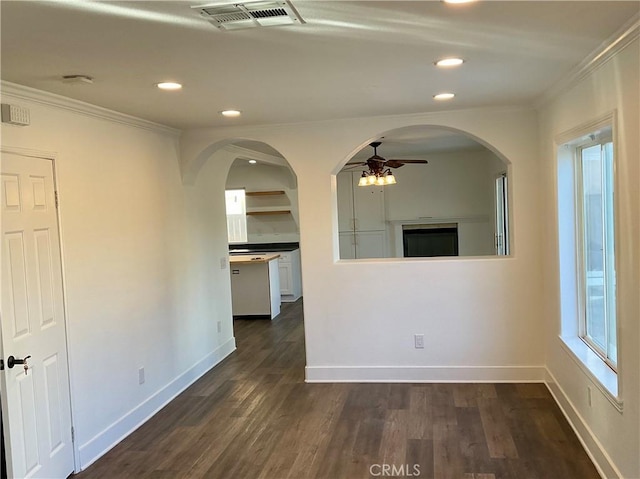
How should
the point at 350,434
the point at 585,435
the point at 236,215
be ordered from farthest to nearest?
the point at 236,215, the point at 350,434, the point at 585,435

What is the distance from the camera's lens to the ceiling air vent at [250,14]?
1907 millimetres

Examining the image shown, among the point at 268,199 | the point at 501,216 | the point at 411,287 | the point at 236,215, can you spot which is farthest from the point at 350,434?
the point at 236,215

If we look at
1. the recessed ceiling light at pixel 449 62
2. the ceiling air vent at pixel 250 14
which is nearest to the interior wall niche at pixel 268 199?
the recessed ceiling light at pixel 449 62

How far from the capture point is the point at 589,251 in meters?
3.61

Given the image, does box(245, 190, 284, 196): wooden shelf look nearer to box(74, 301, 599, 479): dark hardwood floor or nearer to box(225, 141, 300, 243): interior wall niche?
box(225, 141, 300, 243): interior wall niche

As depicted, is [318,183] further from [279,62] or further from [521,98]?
[279,62]

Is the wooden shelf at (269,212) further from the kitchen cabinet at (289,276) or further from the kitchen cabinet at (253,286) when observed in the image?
the kitchen cabinet at (253,286)

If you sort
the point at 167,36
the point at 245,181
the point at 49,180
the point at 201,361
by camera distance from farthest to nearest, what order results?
the point at 245,181 → the point at 201,361 → the point at 49,180 → the point at 167,36

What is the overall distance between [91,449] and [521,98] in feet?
12.7

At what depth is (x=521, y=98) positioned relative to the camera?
13.2 ft

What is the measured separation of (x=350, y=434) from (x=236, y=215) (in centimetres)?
675

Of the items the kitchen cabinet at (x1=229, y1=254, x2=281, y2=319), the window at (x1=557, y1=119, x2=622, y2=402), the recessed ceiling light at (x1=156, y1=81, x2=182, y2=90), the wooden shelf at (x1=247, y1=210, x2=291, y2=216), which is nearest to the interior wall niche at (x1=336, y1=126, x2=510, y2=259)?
the wooden shelf at (x1=247, y1=210, x2=291, y2=216)

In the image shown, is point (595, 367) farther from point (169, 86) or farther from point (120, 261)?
point (120, 261)

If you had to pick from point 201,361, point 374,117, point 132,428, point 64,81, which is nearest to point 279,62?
point 64,81
